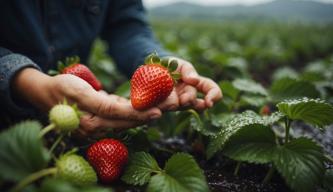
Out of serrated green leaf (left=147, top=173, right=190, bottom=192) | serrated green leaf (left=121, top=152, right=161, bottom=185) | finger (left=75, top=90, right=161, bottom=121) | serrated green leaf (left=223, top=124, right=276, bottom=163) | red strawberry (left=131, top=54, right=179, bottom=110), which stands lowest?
serrated green leaf (left=121, top=152, right=161, bottom=185)

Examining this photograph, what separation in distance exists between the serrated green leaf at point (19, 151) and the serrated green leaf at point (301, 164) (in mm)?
868

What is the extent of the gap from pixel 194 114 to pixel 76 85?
2.21 ft

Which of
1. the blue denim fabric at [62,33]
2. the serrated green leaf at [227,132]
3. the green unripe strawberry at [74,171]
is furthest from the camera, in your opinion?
the blue denim fabric at [62,33]

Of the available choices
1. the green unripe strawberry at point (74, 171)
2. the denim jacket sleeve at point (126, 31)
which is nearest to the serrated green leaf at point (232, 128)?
the green unripe strawberry at point (74, 171)

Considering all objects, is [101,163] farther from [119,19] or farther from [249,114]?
[119,19]

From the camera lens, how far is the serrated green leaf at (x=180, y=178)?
122 cm

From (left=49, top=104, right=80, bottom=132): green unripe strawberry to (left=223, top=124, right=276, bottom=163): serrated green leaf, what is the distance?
2.26ft

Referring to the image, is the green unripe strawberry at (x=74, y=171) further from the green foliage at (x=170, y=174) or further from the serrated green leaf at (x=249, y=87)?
the serrated green leaf at (x=249, y=87)

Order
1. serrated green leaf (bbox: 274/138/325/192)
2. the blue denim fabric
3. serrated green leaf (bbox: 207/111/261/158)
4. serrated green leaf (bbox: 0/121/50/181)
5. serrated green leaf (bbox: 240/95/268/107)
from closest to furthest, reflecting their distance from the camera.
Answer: serrated green leaf (bbox: 0/121/50/181) → serrated green leaf (bbox: 274/138/325/192) → serrated green leaf (bbox: 207/111/261/158) → the blue denim fabric → serrated green leaf (bbox: 240/95/268/107)

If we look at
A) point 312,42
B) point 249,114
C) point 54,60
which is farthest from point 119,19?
point 312,42

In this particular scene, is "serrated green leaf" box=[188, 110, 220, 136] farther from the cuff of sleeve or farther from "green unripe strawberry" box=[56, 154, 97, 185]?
the cuff of sleeve

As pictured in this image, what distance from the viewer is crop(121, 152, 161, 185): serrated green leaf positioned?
1.38 m

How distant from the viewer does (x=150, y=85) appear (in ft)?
4.50

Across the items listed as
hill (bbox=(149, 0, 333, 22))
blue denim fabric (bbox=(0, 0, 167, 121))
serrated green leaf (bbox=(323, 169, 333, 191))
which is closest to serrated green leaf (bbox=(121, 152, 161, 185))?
blue denim fabric (bbox=(0, 0, 167, 121))
